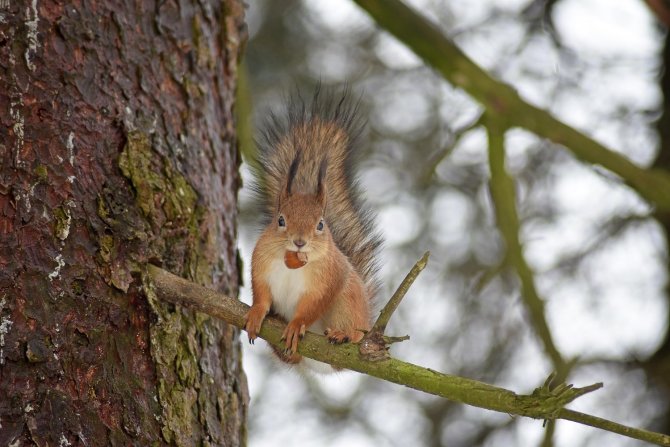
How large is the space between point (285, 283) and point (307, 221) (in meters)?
0.15

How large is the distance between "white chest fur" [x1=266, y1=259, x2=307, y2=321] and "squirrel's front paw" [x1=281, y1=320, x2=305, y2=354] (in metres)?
0.22

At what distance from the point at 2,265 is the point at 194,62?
2.15ft

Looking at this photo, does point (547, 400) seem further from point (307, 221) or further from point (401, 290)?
point (307, 221)

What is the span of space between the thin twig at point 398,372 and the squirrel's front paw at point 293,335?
17 millimetres

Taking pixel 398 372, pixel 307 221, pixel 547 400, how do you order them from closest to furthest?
pixel 547 400 → pixel 398 372 → pixel 307 221

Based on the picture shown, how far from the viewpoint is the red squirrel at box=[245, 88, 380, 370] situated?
1.71 meters

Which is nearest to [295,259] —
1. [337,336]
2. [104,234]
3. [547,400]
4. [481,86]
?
[337,336]

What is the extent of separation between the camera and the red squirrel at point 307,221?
171cm

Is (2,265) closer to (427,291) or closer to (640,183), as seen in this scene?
(640,183)

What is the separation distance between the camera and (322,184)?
5.71 feet

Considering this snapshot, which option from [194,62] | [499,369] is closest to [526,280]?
[194,62]

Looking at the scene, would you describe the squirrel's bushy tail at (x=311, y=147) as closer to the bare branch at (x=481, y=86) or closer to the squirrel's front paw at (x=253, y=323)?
the bare branch at (x=481, y=86)

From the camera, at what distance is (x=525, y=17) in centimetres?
312

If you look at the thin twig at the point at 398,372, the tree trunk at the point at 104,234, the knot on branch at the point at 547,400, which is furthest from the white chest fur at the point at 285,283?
the knot on branch at the point at 547,400
